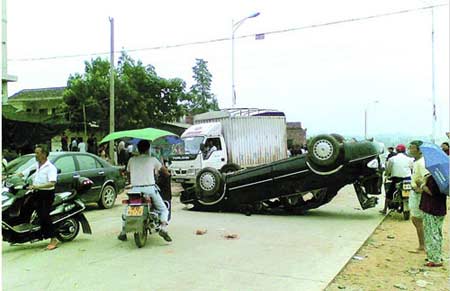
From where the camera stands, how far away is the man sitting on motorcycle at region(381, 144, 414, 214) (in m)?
10.7

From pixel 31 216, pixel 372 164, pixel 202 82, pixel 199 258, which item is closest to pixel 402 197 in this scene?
pixel 372 164

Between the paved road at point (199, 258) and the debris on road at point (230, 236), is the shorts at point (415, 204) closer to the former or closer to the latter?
the paved road at point (199, 258)

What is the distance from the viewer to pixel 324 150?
413 inches

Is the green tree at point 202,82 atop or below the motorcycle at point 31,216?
atop

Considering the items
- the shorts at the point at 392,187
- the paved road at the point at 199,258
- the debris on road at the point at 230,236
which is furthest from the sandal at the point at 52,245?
the shorts at the point at 392,187

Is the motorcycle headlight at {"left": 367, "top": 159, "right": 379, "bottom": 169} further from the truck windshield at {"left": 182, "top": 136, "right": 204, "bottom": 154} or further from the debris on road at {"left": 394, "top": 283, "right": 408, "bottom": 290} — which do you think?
the truck windshield at {"left": 182, "top": 136, "right": 204, "bottom": 154}

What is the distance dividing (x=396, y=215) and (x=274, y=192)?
3020 millimetres

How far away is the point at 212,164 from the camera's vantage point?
1780cm

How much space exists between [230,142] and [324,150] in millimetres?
8932

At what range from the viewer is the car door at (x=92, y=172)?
11.4 m

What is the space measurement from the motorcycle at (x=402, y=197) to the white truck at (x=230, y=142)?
648 cm

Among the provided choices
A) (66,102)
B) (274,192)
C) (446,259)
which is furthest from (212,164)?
(66,102)

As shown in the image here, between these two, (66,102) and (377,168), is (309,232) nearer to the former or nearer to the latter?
(377,168)

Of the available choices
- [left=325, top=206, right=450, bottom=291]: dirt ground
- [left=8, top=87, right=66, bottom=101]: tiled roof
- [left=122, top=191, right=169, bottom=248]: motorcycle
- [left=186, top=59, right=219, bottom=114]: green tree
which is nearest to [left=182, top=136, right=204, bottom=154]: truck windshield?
[left=325, top=206, right=450, bottom=291]: dirt ground
